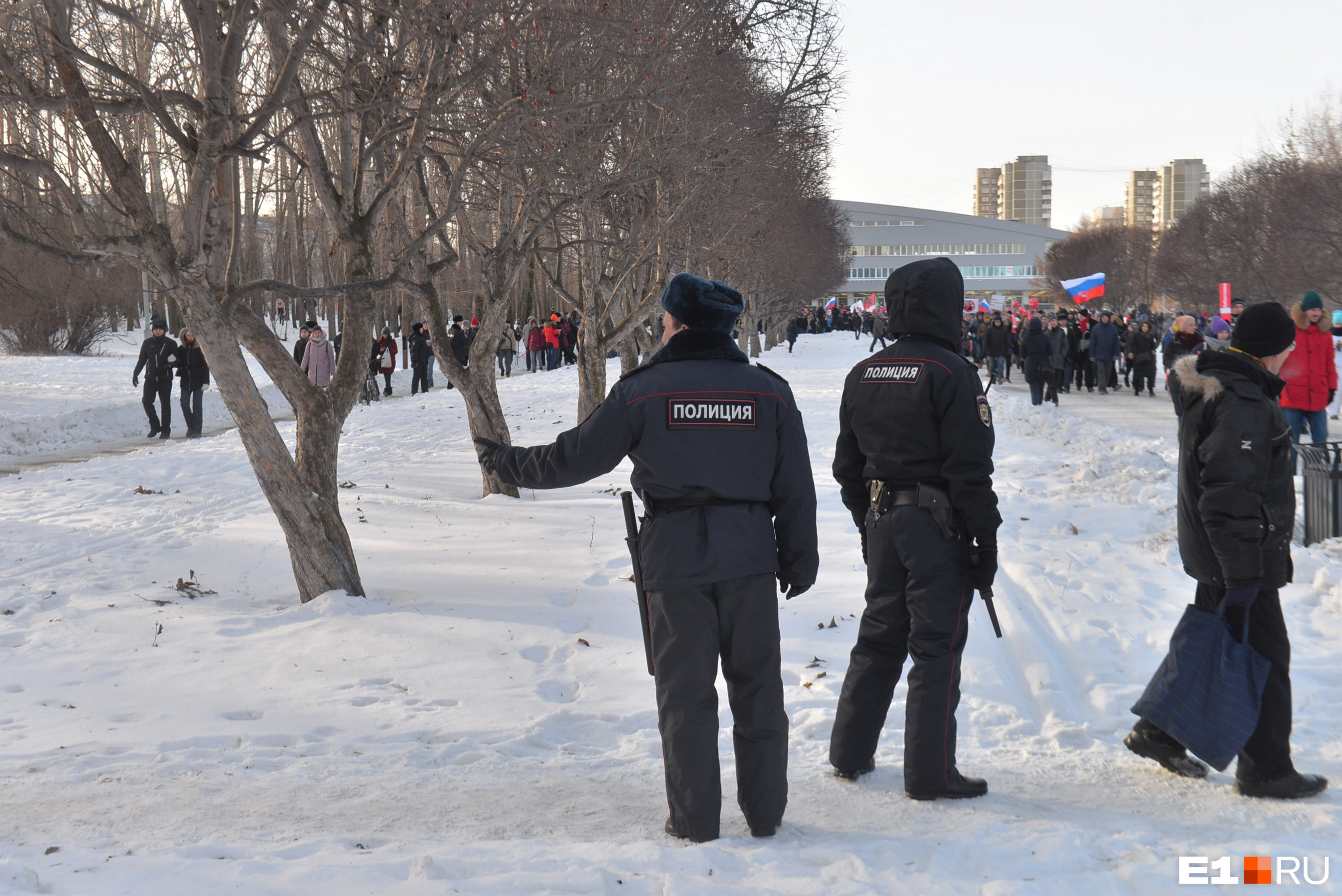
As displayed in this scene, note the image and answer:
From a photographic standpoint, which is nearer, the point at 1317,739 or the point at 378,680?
the point at 1317,739

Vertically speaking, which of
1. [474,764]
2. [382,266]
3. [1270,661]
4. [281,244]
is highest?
[281,244]

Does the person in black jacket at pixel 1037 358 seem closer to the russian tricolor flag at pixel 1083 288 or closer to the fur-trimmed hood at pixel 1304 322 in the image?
the fur-trimmed hood at pixel 1304 322

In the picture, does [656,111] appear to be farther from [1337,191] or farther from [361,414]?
[1337,191]

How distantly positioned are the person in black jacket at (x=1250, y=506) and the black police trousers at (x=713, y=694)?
5.34 ft

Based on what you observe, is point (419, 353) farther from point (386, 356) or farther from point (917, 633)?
point (917, 633)

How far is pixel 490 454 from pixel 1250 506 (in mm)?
2631

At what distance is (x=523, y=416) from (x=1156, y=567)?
14112 millimetres

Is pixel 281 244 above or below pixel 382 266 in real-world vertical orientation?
above

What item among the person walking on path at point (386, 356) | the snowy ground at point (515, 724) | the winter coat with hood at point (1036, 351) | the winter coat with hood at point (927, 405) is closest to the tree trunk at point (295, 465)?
the snowy ground at point (515, 724)

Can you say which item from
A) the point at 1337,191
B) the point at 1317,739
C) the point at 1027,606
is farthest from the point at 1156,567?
the point at 1337,191

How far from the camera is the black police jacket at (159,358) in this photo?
16.4 metres

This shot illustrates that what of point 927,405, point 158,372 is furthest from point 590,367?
point 927,405

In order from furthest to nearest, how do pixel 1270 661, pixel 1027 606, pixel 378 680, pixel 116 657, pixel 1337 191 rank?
pixel 1337 191
pixel 1027 606
pixel 116 657
pixel 378 680
pixel 1270 661

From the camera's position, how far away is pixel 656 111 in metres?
12.3
